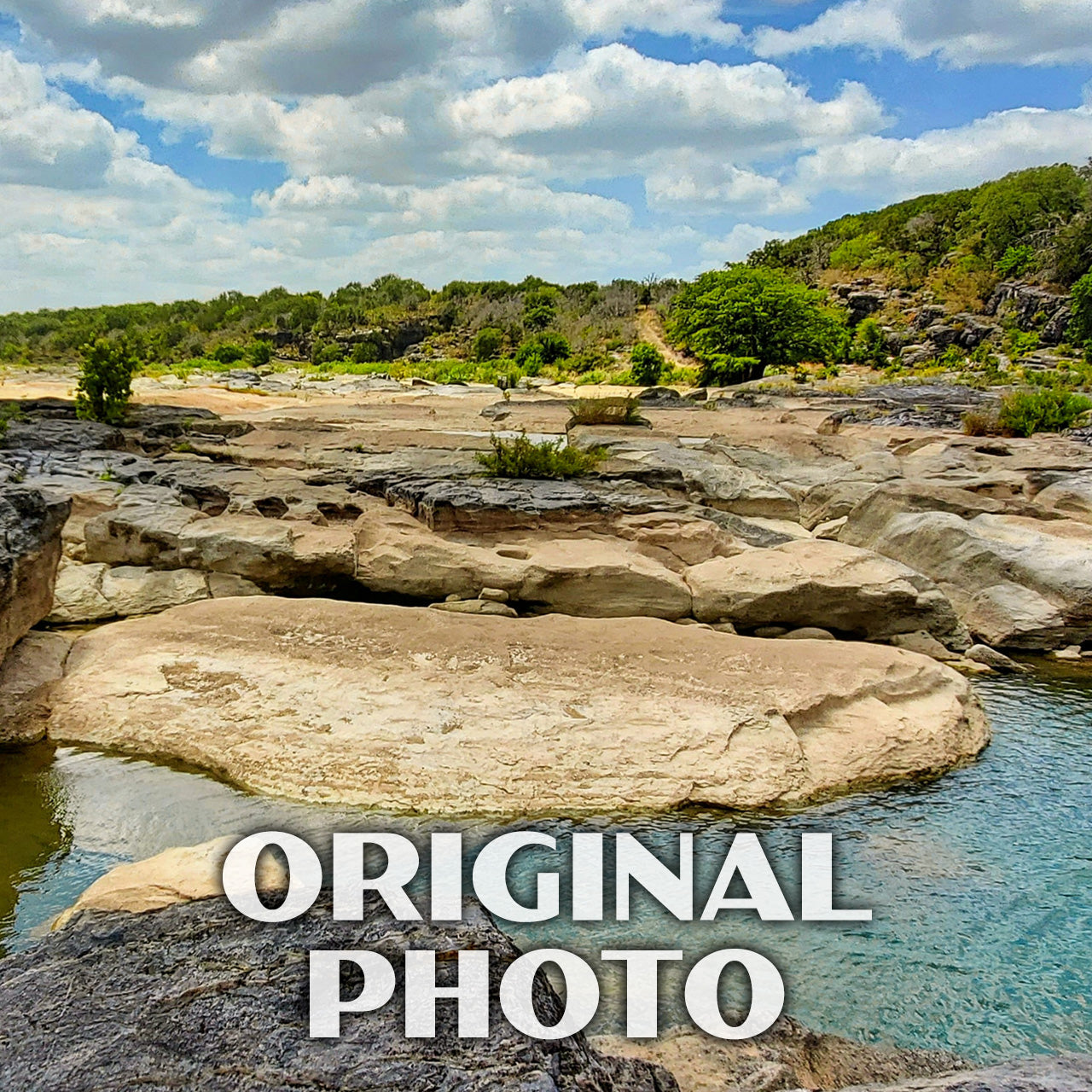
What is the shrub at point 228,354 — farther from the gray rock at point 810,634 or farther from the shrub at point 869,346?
the gray rock at point 810,634

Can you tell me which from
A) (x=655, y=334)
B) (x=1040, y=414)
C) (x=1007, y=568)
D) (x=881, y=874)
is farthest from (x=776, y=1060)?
(x=655, y=334)

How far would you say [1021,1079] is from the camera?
7.66 feet

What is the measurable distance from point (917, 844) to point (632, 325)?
50.5m

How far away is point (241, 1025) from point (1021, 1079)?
1996 millimetres

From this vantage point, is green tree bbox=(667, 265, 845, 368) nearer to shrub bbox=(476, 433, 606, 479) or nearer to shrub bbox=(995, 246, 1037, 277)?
shrub bbox=(995, 246, 1037, 277)

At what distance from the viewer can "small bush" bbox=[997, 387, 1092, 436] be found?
20188 mm

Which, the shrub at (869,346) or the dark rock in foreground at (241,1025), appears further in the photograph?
the shrub at (869,346)

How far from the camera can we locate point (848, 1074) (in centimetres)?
346

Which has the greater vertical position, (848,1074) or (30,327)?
(30,327)

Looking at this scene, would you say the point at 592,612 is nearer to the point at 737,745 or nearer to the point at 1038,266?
the point at 737,745

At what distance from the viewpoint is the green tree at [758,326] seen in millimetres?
37719

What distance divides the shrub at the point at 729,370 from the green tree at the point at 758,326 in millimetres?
306

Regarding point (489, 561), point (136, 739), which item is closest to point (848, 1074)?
point (136, 739)

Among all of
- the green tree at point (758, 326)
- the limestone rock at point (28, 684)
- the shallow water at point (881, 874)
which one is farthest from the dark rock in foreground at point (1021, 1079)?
the green tree at point (758, 326)
